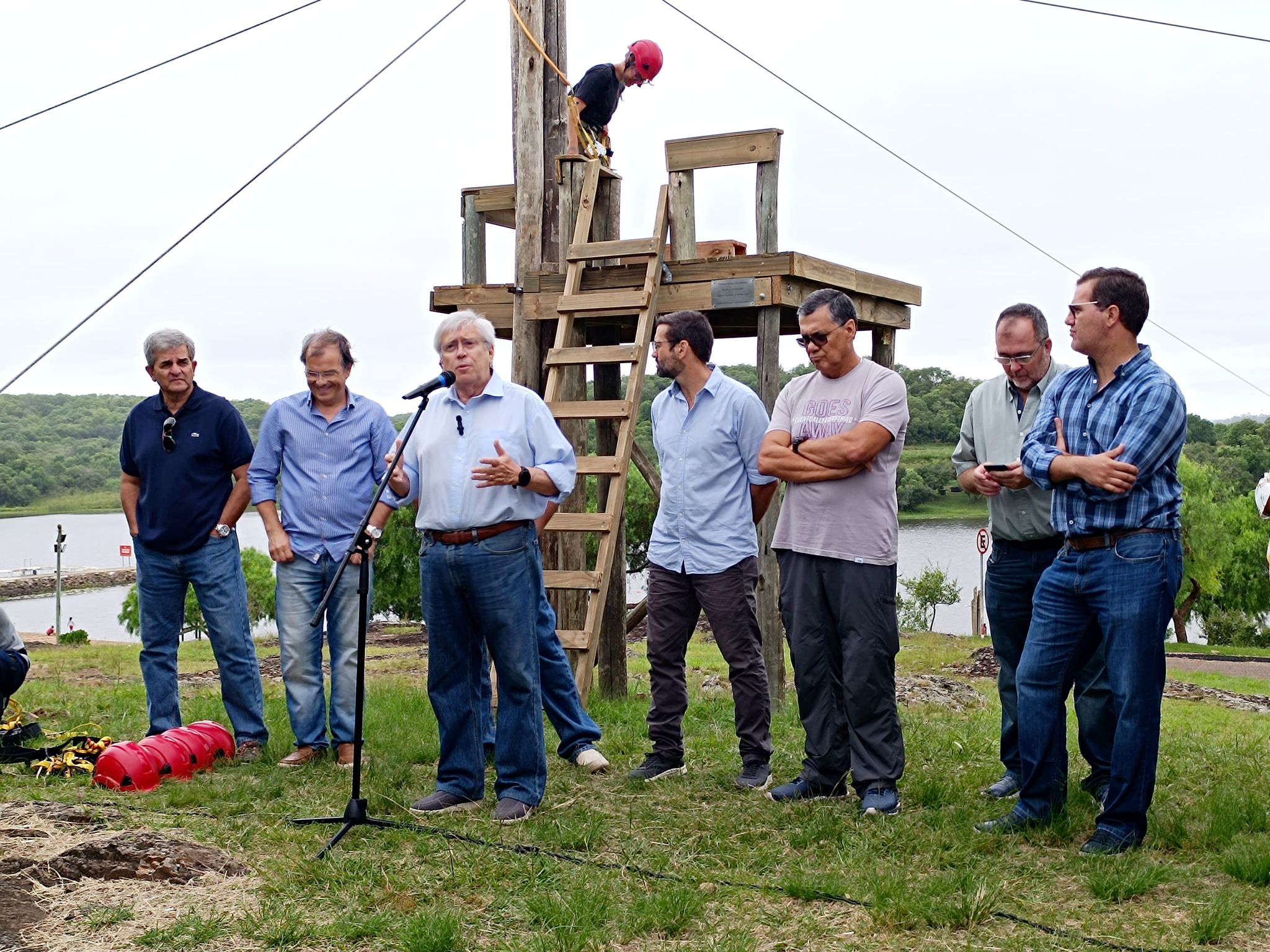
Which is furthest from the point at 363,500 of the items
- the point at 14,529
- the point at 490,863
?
the point at 14,529

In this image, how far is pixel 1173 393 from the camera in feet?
14.8

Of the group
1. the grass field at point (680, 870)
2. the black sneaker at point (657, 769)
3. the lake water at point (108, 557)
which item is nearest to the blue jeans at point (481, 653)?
the grass field at point (680, 870)

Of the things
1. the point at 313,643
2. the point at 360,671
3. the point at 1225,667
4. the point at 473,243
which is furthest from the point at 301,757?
the point at 1225,667

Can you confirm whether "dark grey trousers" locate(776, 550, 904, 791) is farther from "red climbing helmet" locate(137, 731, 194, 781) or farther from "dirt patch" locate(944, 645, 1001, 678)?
Result: "dirt patch" locate(944, 645, 1001, 678)

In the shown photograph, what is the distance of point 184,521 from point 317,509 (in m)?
0.75

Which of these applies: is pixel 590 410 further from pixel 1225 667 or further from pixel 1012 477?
pixel 1225 667

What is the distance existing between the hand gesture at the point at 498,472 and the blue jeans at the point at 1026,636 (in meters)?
2.08

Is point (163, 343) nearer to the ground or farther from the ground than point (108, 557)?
farther from the ground

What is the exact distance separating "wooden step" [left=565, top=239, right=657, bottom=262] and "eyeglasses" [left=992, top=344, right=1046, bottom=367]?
10.7ft

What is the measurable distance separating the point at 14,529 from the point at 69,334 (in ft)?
458

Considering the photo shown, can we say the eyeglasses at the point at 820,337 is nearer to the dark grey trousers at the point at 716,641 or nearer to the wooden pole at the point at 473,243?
the dark grey trousers at the point at 716,641

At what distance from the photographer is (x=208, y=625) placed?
6719 mm

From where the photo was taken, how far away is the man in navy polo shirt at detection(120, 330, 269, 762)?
21.3 ft

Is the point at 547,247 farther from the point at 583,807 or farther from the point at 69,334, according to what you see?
the point at 583,807
